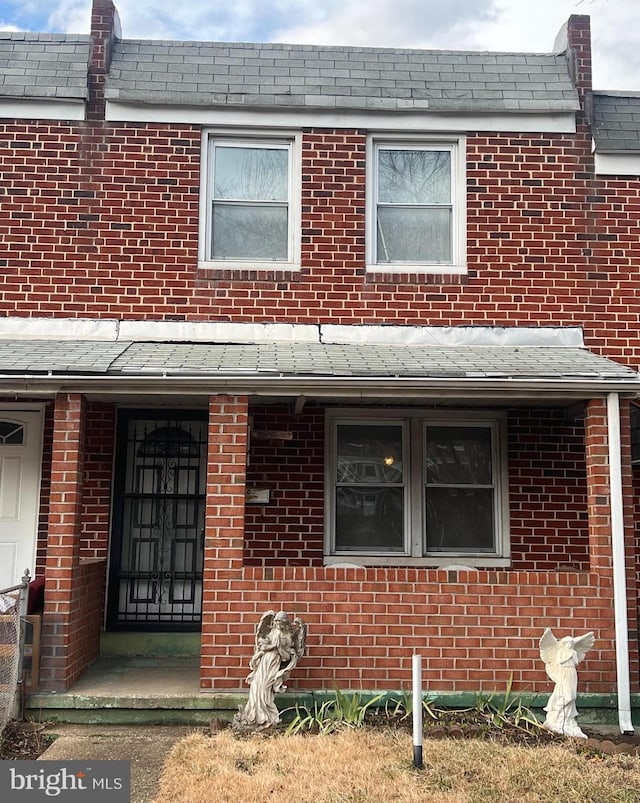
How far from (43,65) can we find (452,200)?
4645mm

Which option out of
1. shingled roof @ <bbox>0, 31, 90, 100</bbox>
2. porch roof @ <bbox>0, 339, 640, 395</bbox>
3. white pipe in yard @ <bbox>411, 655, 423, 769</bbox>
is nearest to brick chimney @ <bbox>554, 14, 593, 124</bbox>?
porch roof @ <bbox>0, 339, 640, 395</bbox>

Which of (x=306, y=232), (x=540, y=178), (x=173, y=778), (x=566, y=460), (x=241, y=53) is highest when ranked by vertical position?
(x=241, y=53)

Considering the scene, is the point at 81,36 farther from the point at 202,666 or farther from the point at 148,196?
the point at 202,666

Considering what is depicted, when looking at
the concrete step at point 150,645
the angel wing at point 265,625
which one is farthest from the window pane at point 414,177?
the concrete step at point 150,645

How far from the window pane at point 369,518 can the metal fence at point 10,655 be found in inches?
128

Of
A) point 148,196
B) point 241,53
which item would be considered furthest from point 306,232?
point 241,53

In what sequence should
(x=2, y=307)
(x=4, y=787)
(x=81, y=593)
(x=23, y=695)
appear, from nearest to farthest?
(x=4, y=787) → (x=23, y=695) → (x=81, y=593) → (x=2, y=307)

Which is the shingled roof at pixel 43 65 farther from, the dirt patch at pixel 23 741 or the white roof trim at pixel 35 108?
the dirt patch at pixel 23 741

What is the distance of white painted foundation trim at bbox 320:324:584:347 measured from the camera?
7.95m

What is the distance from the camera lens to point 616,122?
27.9 ft

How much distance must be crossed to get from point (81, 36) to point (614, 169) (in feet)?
20.1

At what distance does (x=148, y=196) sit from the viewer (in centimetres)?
810

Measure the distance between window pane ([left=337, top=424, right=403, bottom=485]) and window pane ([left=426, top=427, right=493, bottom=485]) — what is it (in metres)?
0.35

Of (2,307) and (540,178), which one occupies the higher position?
(540,178)
